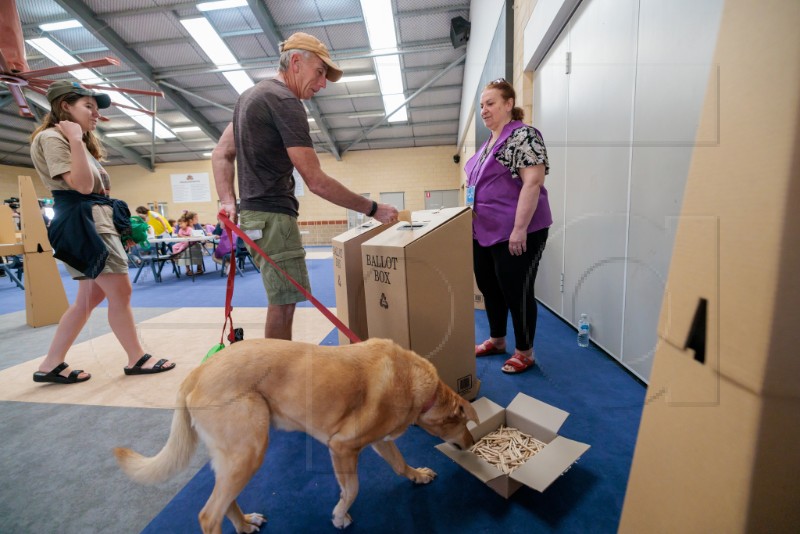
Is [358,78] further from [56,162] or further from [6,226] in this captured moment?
[56,162]

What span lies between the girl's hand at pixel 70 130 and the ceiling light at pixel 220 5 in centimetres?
628

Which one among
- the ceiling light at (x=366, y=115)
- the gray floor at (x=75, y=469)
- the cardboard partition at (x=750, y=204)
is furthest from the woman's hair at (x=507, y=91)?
the ceiling light at (x=366, y=115)

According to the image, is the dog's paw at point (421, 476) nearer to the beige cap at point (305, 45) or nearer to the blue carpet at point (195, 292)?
the beige cap at point (305, 45)

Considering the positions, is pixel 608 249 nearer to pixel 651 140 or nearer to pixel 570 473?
pixel 651 140

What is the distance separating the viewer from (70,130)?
5.90 ft

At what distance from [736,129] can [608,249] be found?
1673mm

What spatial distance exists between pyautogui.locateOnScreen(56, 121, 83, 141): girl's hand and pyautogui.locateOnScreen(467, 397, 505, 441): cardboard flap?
2548 mm

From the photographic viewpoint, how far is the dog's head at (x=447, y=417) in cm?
114

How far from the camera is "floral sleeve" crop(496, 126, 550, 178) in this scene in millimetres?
1663

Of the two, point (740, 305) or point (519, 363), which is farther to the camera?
point (519, 363)

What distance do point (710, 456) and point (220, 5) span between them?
29.2 feet

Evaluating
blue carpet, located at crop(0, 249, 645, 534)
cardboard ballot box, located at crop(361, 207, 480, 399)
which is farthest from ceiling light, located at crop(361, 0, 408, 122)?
blue carpet, located at crop(0, 249, 645, 534)

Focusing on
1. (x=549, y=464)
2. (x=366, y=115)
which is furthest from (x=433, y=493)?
(x=366, y=115)

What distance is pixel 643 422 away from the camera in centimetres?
78
